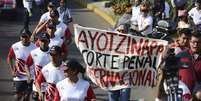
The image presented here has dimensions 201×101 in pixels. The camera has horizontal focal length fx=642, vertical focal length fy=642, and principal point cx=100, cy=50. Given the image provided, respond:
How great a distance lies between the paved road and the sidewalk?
0.22 metres

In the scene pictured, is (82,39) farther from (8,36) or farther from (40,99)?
(8,36)

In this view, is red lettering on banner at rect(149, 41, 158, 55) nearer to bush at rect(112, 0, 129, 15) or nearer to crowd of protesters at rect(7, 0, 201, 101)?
crowd of protesters at rect(7, 0, 201, 101)

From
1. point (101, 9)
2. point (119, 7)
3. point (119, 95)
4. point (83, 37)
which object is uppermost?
point (83, 37)

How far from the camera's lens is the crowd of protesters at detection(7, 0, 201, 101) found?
8164mm

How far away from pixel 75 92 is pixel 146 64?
1.17 meters

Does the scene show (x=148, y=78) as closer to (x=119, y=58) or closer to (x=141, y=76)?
(x=141, y=76)

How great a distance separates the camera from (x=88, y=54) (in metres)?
9.02

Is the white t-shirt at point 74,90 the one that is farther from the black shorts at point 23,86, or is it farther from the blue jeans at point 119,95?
the black shorts at point 23,86

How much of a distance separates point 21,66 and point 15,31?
10688 mm

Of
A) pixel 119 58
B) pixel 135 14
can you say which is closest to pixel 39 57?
pixel 119 58

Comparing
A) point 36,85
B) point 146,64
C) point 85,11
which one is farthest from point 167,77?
point 85,11

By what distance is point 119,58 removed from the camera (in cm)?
897

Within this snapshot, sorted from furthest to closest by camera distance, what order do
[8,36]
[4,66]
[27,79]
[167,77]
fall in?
[8,36] < [4,66] < [27,79] < [167,77]

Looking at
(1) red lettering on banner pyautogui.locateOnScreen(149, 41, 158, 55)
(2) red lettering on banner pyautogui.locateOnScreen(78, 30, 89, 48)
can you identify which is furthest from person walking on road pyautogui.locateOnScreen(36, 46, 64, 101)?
(1) red lettering on banner pyautogui.locateOnScreen(149, 41, 158, 55)
